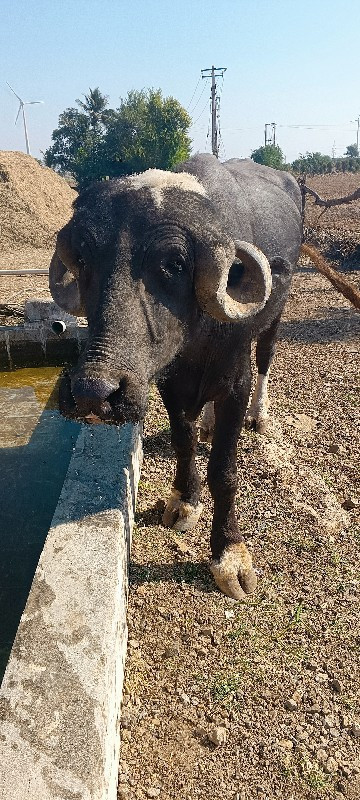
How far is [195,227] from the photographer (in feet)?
7.04

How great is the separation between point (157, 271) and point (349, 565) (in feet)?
6.91

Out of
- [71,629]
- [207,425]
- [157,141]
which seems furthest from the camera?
[157,141]

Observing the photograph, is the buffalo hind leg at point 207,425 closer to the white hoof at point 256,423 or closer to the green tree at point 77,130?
the white hoof at point 256,423

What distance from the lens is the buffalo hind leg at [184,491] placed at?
3666 mm

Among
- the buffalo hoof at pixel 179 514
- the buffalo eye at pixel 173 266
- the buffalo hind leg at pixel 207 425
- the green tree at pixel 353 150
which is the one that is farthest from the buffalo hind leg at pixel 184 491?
the green tree at pixel 353 150

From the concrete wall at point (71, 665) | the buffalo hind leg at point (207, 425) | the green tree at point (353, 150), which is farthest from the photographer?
the green tree at point (353, 150)

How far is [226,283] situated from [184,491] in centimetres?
177

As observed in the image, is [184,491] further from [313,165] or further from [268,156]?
[313,165]

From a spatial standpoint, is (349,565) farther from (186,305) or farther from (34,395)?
(34,395)

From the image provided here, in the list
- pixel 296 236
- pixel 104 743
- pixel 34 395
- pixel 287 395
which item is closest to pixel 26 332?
pixel 34 395

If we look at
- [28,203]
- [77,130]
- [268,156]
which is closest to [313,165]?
[268,156]

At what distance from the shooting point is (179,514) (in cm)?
370

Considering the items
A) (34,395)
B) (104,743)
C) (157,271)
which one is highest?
(157,271)

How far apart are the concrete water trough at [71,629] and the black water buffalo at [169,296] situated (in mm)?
608
